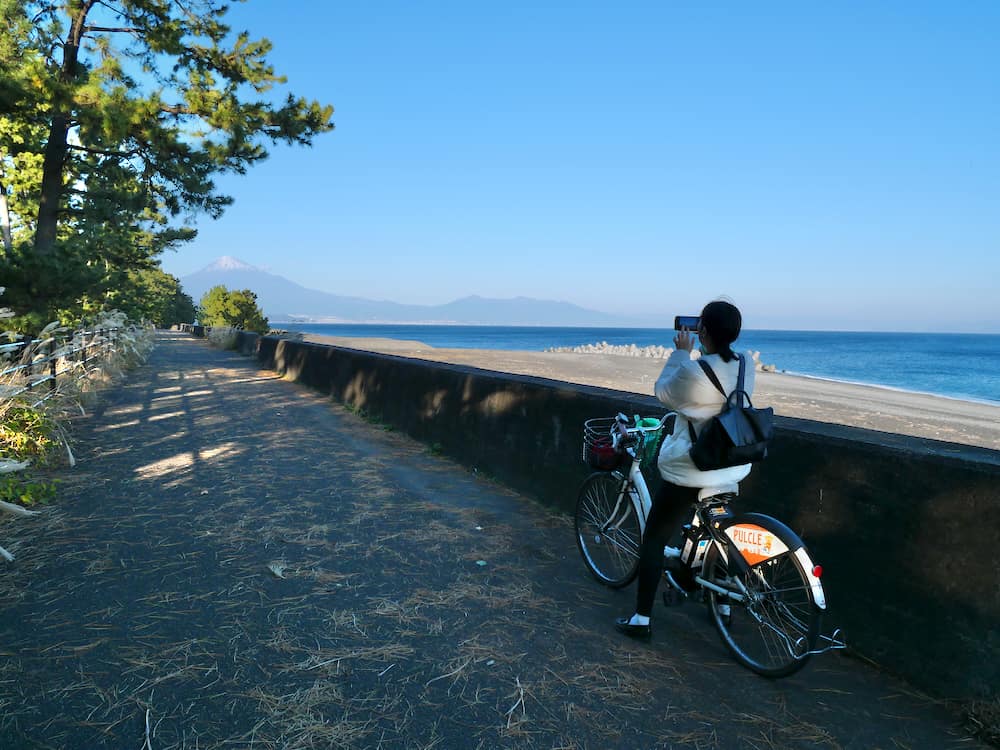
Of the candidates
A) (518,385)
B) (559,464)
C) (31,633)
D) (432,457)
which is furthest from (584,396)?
(31,633)

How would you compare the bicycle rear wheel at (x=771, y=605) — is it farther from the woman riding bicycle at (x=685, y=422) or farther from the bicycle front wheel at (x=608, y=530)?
the bicycle front wheel at (x=608, y=530)

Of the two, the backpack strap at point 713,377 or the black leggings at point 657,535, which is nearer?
the backpack strap at point 713,377

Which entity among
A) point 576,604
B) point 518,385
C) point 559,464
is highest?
point 518,385

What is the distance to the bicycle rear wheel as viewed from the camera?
9.31ft

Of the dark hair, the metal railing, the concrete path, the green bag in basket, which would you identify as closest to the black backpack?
the dark hair

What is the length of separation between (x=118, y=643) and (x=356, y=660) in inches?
49.2

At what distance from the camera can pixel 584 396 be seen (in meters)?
5.50

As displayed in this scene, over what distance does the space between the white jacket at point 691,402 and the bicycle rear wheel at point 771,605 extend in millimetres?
265

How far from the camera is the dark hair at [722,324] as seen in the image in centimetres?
302

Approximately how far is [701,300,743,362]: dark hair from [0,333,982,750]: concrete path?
168cm

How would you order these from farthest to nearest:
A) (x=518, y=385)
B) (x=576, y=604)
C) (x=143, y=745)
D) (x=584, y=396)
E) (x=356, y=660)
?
(x=518, y=385) < (x=584, y=396) < (x=576, y=604) < (x=356, y=660) < (x=143, y=745)

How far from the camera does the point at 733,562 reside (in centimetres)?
315

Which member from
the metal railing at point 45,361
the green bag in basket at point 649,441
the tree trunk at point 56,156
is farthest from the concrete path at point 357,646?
the tree trunk at point 56,156

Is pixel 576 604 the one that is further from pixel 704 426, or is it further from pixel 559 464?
pixel 559 464
